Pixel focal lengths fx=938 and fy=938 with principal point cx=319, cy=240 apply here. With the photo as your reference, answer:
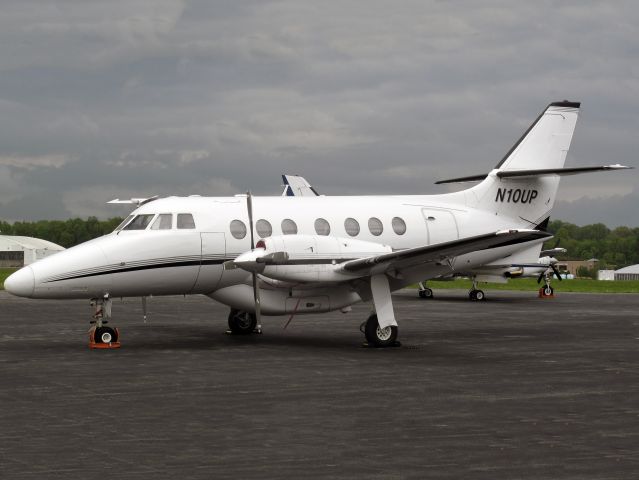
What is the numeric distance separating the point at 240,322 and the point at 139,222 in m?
3.76

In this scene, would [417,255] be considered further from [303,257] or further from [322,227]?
[322,227]

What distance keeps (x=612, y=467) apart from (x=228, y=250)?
1259 cm

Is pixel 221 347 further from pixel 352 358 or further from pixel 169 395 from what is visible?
pixel 169 395

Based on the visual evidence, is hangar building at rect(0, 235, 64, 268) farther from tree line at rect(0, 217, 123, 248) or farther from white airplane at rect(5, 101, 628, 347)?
white airplane at rect(5, 101, 628, 347)

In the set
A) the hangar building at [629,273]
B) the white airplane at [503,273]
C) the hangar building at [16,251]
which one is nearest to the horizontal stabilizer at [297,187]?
the white airplane at [503,273]

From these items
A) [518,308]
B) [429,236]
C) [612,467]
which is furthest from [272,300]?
[518,308]

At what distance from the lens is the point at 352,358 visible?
57.8 feet

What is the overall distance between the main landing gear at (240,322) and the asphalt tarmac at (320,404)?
0.84ft

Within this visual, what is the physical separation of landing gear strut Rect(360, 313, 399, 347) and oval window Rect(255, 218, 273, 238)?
309 cm

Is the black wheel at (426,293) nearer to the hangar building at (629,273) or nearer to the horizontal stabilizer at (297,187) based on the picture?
the horizontal stabilizer at (297,187)

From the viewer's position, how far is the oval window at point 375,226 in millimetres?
21812

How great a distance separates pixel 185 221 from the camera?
20.1 meters

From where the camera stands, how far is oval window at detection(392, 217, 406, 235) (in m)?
22.1

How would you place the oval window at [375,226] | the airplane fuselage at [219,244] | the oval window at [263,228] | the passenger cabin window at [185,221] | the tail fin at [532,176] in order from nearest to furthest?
the airplane fuselage at [219,244], the passenger cabin window at [185,221], the oval window at [263,228], the oval window at [375,226], the tail fin at [532,176]
